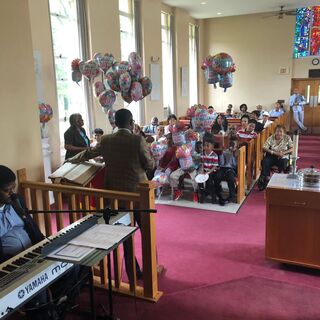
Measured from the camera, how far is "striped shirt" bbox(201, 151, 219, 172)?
518 cm

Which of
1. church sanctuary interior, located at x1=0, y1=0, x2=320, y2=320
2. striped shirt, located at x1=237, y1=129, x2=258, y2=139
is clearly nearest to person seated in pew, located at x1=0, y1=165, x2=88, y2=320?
church sanctuary interior, located at x1=0, y1=0, x2=320, y2=320

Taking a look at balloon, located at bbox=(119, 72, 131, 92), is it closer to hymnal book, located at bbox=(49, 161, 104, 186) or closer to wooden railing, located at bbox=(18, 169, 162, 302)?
hymnal book, located at bbox=(49, 161, 104, 186)

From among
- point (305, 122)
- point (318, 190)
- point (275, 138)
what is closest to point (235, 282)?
point (318, 190)

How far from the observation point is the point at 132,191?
295 cm

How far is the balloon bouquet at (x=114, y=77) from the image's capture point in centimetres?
555

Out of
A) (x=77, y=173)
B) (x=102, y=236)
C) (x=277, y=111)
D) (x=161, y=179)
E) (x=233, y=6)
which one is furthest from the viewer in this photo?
(x=277, y=111)

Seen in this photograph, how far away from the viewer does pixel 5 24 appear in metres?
2.86

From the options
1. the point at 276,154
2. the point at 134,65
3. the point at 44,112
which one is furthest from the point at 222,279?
the point at 134,65

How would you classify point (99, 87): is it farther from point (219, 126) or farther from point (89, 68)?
point (219, 126)

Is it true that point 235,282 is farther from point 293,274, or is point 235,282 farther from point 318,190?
point 318,190

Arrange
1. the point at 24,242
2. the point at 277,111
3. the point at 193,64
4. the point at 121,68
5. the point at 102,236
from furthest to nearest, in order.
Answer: the point at 193,64 → the point at 277,111 → the point at 121,68 → the point at 24,242 → the point at 102,236

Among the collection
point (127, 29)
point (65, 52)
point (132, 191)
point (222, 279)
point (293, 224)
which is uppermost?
point (127, 29)

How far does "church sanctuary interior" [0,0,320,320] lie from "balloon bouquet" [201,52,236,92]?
1.2 inches

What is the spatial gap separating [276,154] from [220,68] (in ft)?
9.03
